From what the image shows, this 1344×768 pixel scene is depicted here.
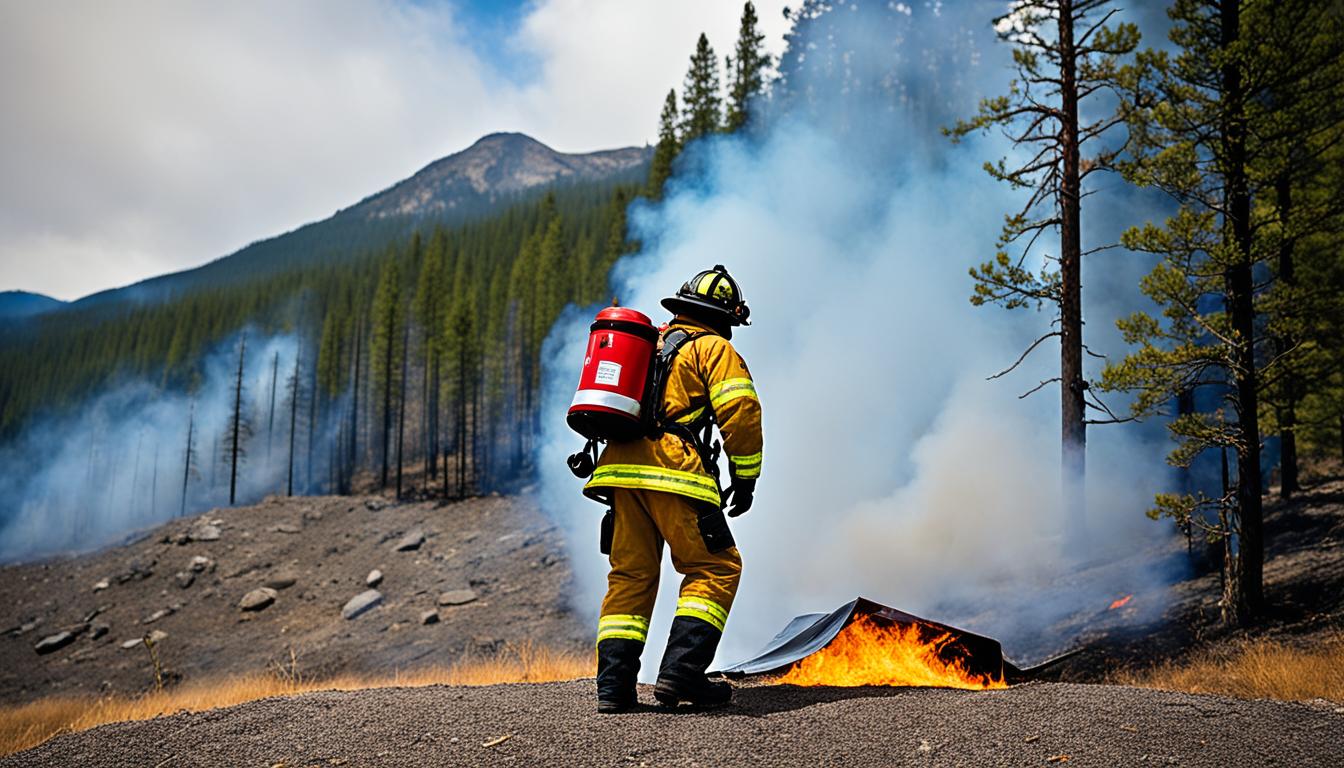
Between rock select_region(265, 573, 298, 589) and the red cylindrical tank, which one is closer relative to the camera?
the red cylindrical tank

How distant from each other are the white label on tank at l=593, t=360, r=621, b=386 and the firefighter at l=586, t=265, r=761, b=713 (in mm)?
335

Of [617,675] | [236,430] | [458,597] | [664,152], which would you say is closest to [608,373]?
[617,675]

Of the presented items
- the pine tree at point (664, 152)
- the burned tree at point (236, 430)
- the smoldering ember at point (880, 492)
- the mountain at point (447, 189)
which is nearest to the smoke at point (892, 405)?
the smoldering ember at point (880, 492)

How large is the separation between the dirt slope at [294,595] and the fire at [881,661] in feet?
30.7

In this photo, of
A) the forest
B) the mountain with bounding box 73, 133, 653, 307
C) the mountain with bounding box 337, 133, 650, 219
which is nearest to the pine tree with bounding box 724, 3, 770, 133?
the forest

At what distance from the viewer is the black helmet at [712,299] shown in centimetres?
514

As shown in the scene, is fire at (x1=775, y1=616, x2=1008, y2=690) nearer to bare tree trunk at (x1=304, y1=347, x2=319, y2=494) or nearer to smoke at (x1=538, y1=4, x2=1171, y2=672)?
smoke at (x1=538, y1=4, x2=1171, y2=672)

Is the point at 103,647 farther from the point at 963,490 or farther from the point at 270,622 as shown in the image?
the point at 963,490

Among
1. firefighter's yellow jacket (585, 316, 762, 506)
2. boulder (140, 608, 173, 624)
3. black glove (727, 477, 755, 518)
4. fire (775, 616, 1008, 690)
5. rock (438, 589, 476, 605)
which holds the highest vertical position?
firefighter's yellow jacket (585, 316, 762, 506)

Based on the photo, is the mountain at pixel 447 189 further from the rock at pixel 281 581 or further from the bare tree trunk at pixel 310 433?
the rock at pixel 281 581

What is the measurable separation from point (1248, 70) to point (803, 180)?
12.3 m

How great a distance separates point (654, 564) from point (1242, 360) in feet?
25.2

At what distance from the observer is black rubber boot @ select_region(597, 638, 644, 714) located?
4352mm

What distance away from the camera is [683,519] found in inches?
183
